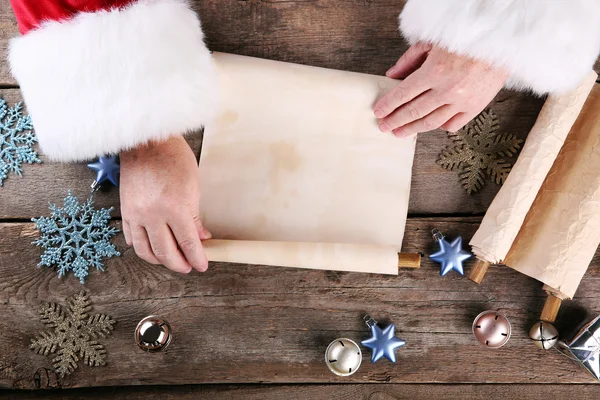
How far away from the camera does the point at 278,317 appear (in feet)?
2.49

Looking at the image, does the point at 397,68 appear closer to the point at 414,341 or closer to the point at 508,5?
the point at 508,5

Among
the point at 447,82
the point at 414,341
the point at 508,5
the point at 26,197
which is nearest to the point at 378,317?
the point at 414,341

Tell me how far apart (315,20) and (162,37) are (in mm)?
307

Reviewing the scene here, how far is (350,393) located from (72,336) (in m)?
0.46

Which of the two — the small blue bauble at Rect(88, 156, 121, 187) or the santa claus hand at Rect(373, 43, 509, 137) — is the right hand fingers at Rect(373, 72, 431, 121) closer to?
the santa claus hand at Rect(373, 43, 509, 137)

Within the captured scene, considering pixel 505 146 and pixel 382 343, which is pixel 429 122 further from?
pixel 382 343

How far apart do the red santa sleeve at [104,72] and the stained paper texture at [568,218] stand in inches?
21.2

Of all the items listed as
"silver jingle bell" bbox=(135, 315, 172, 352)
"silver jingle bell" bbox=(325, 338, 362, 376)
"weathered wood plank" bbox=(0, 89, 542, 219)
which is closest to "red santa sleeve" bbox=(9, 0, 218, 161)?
"weathered wood plank" bbox=(0, 89, 542, 219)

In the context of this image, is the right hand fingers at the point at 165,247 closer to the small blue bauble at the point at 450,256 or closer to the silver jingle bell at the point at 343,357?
the silver jingle bell at the point at 343,357

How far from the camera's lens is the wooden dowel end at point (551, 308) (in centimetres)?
73

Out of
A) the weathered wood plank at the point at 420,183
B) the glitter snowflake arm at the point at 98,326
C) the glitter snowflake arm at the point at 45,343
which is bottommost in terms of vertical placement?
the glitter snowflake arm at the point at 45,343

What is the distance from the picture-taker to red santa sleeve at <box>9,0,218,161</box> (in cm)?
56

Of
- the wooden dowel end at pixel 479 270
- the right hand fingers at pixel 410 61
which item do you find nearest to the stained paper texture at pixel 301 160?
the right hand fingers at pixel 410 61

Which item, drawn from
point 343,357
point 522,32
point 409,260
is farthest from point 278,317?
point 522,32
